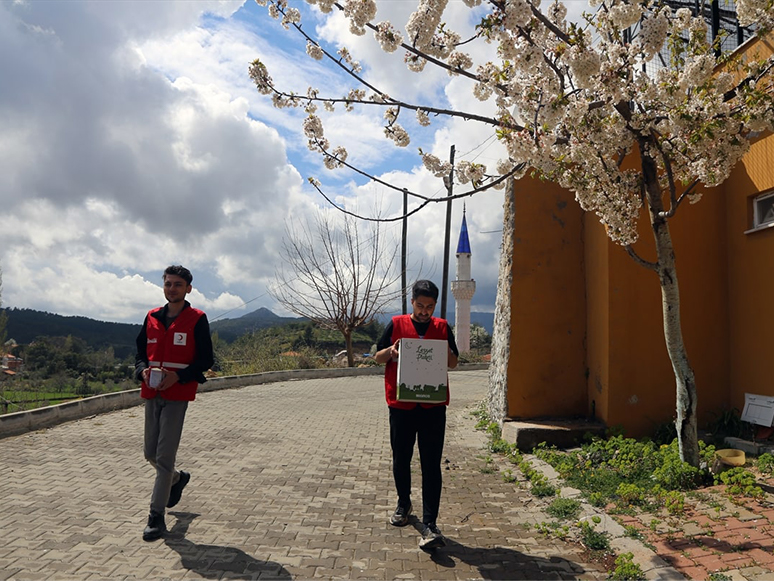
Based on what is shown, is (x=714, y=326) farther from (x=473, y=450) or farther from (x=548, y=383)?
(x=473, y=450)

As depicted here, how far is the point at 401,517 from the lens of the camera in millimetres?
4562

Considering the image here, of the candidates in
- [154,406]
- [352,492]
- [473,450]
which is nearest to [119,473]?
[154,406]

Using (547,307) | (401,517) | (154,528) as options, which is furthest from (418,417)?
(547,307)

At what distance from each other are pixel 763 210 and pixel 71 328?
31.6 m

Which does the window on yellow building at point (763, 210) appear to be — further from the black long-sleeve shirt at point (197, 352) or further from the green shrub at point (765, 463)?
the black long-sleeve shirt at point (197, 352)

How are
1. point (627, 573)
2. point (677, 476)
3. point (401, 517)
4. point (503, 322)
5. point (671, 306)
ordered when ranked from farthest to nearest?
point (503, 322) < point (671, 306) < point (677, 476) < point (401, 517) < point (627, 573)

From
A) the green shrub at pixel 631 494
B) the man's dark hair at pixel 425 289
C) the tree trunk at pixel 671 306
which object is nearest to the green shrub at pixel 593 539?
the green shrub at pixel 631 494

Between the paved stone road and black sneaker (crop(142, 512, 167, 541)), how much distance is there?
0.23 feet

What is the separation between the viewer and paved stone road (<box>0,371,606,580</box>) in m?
3.73

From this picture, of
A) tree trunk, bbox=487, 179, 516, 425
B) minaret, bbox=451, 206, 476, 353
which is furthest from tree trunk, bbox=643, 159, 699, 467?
minaret, bbox=451, 206, 476, 353

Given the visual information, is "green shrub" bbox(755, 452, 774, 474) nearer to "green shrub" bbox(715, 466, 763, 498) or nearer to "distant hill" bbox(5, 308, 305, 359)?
"green shrub" bbox(715, 466, 763, 498)

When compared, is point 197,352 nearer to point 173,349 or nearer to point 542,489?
point 173,349

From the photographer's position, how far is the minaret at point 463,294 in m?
34.2

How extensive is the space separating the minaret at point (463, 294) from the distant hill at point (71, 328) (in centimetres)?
1766
